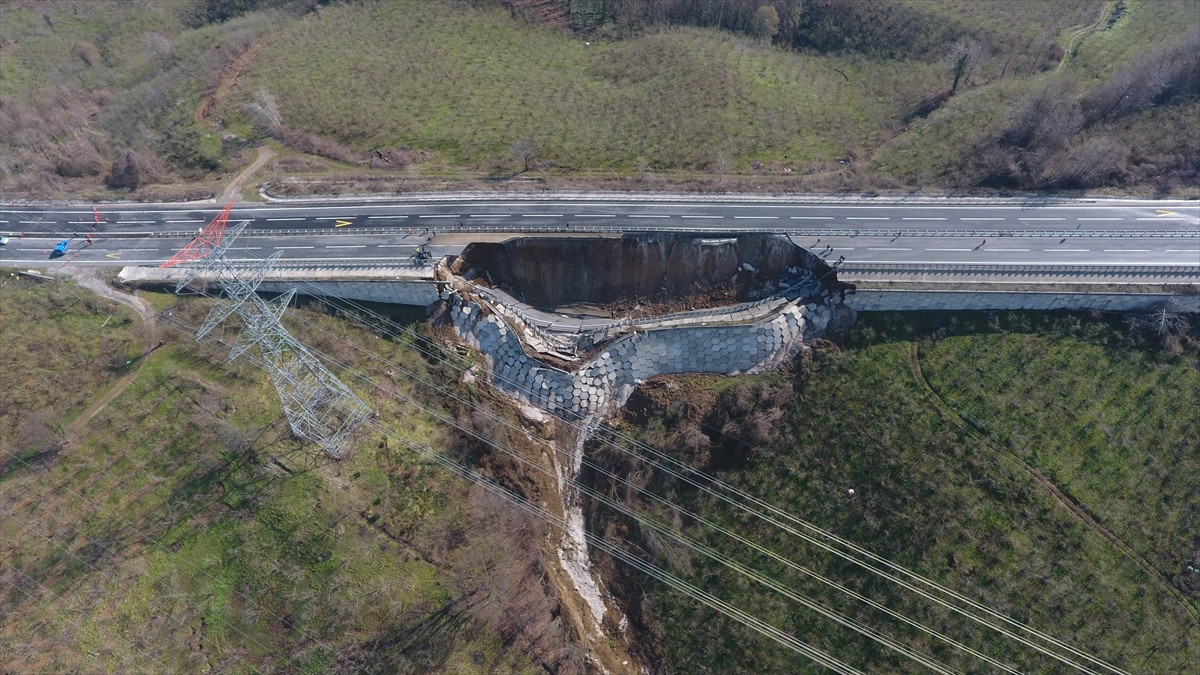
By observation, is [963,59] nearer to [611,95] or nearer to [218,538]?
[611,95]

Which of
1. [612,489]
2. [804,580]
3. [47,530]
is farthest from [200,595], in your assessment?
[804,580]

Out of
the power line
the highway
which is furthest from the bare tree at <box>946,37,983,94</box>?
the power line

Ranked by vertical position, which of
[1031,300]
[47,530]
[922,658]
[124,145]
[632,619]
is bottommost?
[632,619]

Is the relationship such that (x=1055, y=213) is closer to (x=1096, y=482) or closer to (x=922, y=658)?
(x=1096, y=482)

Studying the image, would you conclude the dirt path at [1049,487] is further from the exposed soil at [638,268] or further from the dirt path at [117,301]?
the dirt path at [117,301]

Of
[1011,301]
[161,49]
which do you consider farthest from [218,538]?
[161,49]

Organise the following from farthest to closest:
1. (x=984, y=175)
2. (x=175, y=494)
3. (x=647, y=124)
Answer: (x=647, y=124) < (x=984, y=175) < (x=175, y=494)
